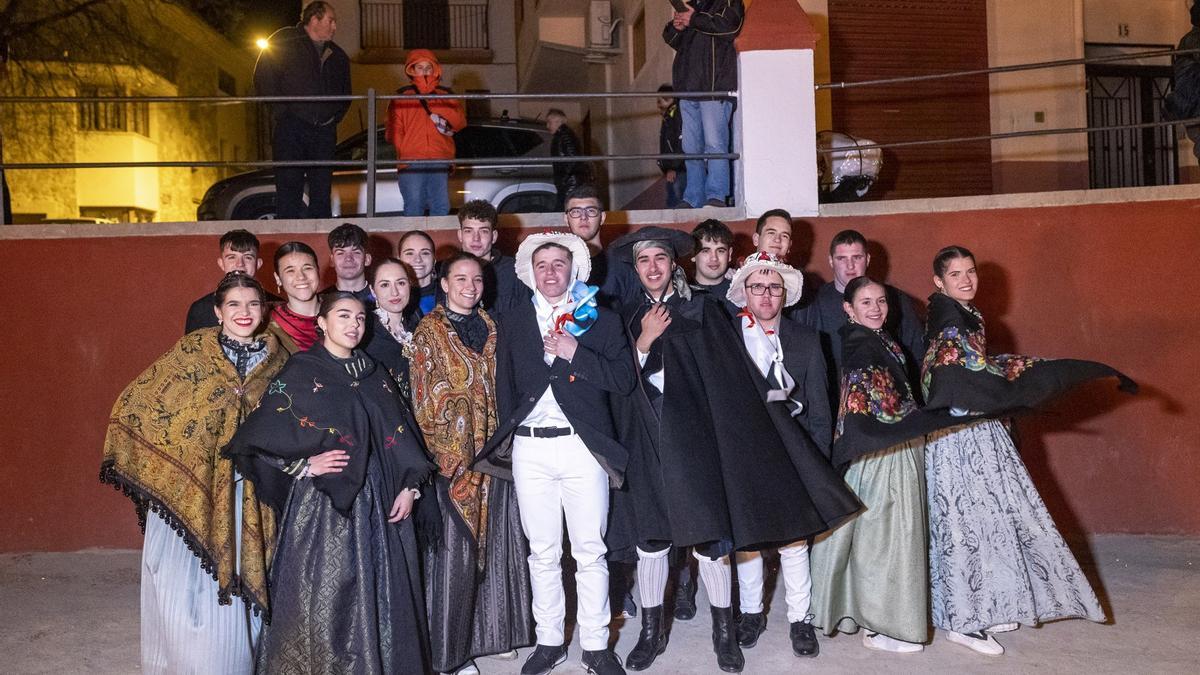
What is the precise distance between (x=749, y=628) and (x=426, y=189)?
4040 mm

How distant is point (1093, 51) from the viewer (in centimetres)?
1097

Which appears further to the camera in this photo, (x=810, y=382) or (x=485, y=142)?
(x=485, y=142)

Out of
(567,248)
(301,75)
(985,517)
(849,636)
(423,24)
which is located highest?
(423,24)

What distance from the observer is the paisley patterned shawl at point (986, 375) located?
186 inches

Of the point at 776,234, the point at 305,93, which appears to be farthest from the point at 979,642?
the point at 305,93

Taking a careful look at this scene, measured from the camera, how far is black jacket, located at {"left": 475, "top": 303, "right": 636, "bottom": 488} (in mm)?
4617

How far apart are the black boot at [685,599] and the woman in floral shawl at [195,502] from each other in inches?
81.8

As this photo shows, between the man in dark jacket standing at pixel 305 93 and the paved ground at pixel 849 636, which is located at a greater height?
the man in dark jacket standing at pixel 305 93

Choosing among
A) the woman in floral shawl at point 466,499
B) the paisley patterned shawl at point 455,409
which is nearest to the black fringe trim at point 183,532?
the woman in floral shawl at point 466,499

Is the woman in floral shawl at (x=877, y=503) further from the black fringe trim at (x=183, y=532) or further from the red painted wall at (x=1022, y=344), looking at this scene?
the black fringe trim at (x=183, y=532)

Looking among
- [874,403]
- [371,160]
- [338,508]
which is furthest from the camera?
[371,160]

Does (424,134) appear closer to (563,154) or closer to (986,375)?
(563,154)

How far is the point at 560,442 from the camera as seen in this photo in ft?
15.2

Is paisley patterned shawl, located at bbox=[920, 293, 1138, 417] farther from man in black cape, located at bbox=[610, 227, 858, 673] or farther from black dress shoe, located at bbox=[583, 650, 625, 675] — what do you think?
black dress shoe, located at bbox=[583, 650, 625, 675]
